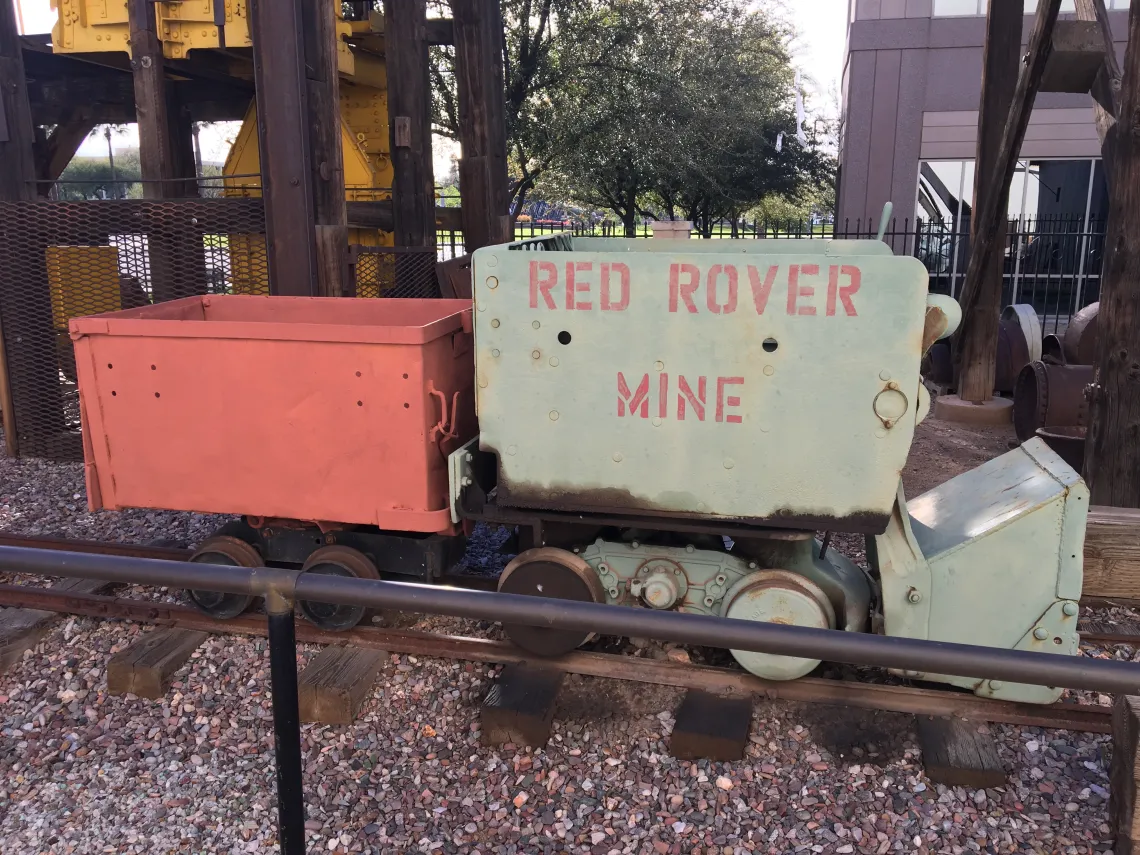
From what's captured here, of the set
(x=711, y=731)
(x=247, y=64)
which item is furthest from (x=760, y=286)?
(x=247, y=64)

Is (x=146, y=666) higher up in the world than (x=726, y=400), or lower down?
lower down

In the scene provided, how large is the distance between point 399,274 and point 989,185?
515 centimetres

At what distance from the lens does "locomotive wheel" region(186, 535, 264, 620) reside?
412cm

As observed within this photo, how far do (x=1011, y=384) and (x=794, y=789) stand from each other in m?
7.40

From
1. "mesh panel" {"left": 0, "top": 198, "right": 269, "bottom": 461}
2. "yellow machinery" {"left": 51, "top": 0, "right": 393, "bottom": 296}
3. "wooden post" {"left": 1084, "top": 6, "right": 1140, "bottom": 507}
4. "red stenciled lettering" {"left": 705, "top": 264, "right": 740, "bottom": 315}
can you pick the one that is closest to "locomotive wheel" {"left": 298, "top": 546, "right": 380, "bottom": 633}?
"red stenciled lettering" {"left": 705, "top": 264, "right": 740, "bottom": 315}

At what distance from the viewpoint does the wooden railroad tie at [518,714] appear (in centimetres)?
334

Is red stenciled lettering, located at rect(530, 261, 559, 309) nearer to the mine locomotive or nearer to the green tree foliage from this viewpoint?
the mine locomotive

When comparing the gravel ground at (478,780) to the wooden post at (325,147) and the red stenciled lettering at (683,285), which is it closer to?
the red stenciled lettering at (683,285)

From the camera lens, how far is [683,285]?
10.6 ft

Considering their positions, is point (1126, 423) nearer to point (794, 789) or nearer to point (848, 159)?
point (794, 789)

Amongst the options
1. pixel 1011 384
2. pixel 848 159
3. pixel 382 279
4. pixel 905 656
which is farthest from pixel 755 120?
pixel 905 656

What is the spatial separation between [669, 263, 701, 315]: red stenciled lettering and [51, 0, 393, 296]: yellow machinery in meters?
3.33

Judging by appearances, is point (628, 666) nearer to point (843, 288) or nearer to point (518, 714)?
point (518, 714)

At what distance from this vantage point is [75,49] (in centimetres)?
809
